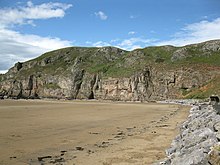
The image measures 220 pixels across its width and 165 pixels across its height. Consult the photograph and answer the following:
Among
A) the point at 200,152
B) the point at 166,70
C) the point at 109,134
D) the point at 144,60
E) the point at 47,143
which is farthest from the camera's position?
the point at 144,60

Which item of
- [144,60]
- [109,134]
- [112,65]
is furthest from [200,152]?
[112,65]

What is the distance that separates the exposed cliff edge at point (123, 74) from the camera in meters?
76.6

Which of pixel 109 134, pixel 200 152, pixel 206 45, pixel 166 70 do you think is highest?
pixel 206 45

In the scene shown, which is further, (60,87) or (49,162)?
(60,87)

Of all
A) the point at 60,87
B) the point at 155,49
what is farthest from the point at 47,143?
the point at 60,87

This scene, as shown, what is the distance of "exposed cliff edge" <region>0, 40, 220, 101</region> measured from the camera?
76562 mm

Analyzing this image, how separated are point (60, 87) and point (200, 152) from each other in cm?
9838

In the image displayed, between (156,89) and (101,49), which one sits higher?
(101,49)

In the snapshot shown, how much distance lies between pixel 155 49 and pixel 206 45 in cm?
1666

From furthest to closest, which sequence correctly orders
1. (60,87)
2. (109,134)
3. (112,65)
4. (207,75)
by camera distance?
(60,87) → (112,65) → (207,75) → (109,134)

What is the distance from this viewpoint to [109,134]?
50.1 feet

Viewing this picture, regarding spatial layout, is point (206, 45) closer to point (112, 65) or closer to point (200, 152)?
point (112, 65)

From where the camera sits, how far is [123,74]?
8631cm

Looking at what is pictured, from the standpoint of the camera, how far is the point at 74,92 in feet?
321
